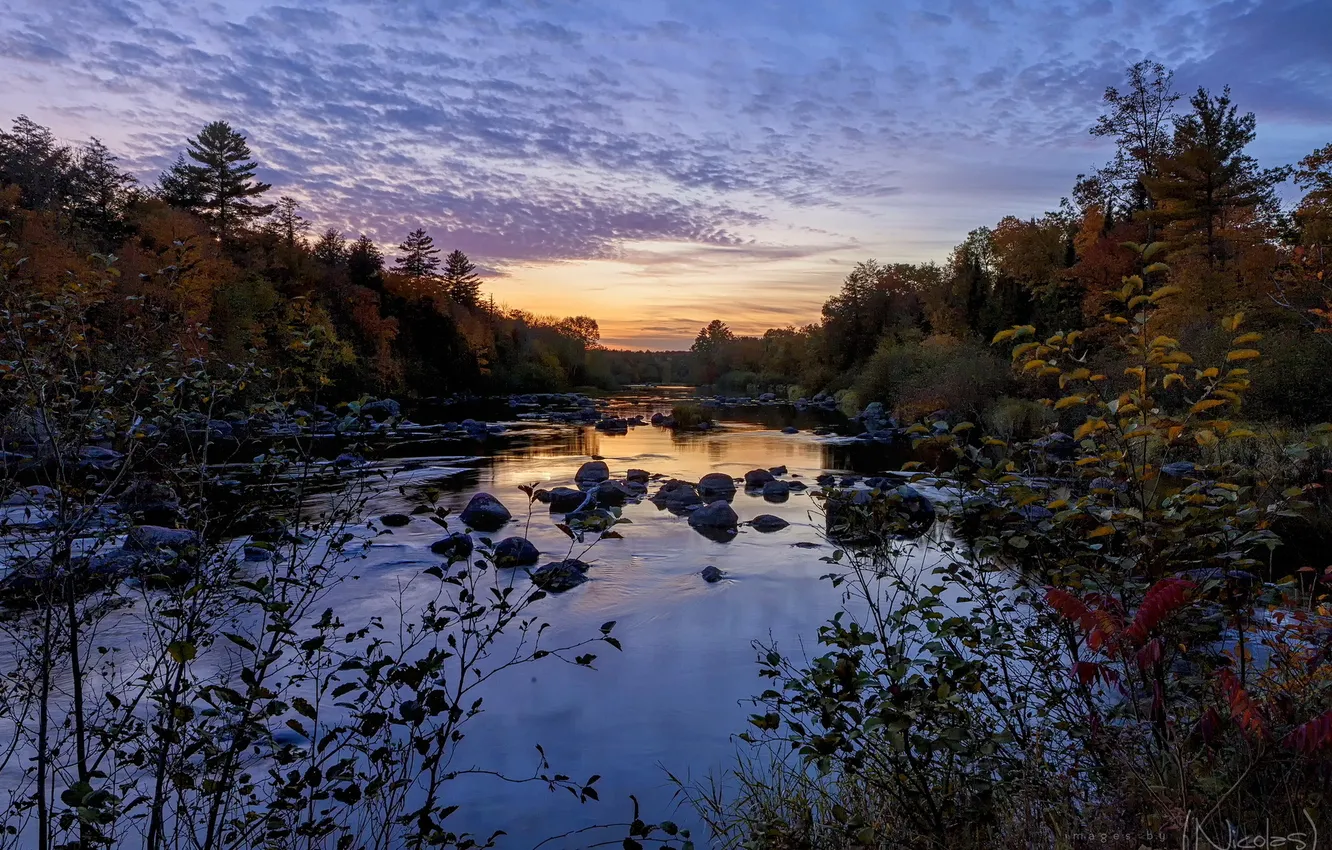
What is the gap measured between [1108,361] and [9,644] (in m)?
28.1

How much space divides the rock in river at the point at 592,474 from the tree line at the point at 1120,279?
10.9 metres

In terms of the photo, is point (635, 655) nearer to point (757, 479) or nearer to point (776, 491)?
point (776, 491)

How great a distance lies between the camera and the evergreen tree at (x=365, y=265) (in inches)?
2271

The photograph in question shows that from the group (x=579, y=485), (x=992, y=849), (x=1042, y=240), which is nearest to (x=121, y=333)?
(x=992, y=849)

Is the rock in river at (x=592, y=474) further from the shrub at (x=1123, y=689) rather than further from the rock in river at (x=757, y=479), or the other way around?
the shrub at (x=1123, y=689)

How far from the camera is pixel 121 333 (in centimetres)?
407

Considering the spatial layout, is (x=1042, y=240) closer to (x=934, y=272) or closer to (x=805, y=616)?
(x=934, y=272)

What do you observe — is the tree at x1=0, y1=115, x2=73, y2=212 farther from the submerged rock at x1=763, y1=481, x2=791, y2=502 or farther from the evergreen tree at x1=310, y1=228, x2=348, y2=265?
the submerged rock at x1=763, y1=481, x2=791, y2=502

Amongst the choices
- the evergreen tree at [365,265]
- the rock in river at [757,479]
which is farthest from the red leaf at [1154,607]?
the evergreen tree at [365,265]

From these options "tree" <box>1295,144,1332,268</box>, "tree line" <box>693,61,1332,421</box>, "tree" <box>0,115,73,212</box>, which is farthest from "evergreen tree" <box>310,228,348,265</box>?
"tree" <box>1295,144,1332,268</box>

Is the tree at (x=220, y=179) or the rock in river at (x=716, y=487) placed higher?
the tree at (x=220, y=179)

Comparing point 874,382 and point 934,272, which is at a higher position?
point 934,272

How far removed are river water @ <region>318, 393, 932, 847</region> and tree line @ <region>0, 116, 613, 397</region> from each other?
11.2m

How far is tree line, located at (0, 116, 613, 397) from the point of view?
30.1 meters
